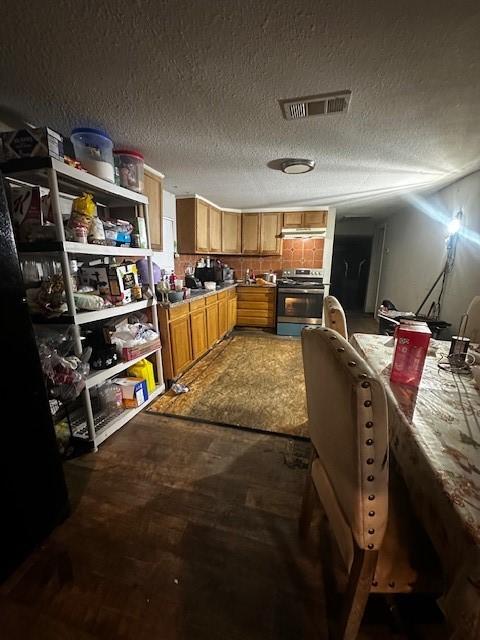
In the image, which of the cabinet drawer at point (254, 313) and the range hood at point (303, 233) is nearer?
the range hood at point (303, 233)

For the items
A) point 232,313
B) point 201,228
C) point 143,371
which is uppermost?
point 201,228

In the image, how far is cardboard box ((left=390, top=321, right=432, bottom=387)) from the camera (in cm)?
104

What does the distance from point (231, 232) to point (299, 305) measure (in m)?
1.71

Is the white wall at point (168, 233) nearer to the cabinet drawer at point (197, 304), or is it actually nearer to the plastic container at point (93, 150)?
the cabinet drawer at point (197, 304)

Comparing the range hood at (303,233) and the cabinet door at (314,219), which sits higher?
the cabinet door at (314,219)

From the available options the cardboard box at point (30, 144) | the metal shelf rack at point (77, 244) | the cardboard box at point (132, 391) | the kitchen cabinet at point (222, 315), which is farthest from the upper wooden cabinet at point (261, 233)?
the cardboard box at point (30, 144)

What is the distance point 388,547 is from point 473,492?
297 mm

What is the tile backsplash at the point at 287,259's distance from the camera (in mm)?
4480

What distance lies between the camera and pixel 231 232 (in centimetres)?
445

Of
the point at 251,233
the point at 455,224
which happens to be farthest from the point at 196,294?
the point at 455,224

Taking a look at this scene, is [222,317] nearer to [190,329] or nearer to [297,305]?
[190,329]

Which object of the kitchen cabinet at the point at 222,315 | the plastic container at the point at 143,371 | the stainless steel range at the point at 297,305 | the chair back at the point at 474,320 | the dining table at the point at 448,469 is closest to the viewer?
the dining table at the point at 448,469

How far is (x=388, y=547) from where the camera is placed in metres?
0.73

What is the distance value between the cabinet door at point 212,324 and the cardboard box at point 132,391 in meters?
1.36
